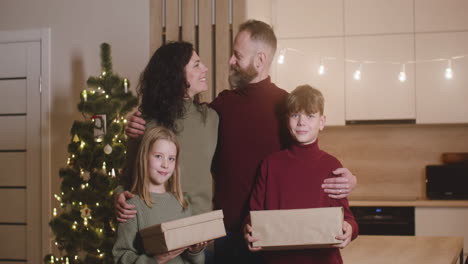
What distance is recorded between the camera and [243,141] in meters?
2.23

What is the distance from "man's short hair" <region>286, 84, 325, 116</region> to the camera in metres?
2.07

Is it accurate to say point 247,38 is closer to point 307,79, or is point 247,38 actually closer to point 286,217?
point 286,217

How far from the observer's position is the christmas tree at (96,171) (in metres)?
3.60

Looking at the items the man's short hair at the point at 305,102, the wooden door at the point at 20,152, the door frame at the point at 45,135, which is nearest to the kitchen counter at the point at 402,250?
the man's short hair at the point at 305,102

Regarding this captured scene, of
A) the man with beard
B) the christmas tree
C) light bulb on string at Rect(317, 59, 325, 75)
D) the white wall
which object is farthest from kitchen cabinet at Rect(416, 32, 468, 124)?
the man with beard

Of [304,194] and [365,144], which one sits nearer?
[304,194]

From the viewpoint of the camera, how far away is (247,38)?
229 centimetres

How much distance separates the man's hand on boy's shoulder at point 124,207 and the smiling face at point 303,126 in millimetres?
614

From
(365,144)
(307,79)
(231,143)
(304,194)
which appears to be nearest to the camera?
(304,194)

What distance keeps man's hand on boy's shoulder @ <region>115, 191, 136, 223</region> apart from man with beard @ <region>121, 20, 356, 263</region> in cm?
24

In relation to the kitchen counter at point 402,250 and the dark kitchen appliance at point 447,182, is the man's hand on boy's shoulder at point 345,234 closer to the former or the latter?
the kitchen counter at point 402,250

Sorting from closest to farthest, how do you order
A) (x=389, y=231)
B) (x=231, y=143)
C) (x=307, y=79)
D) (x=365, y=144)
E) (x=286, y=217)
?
(x=286, y=217)
(x=231, y=143)
(x=389, y=231)
(x=307, y=79)
(x=365, y=144)

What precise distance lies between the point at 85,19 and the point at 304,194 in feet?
9.82

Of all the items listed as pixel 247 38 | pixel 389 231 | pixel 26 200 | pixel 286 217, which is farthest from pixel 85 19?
pixel 286 217
